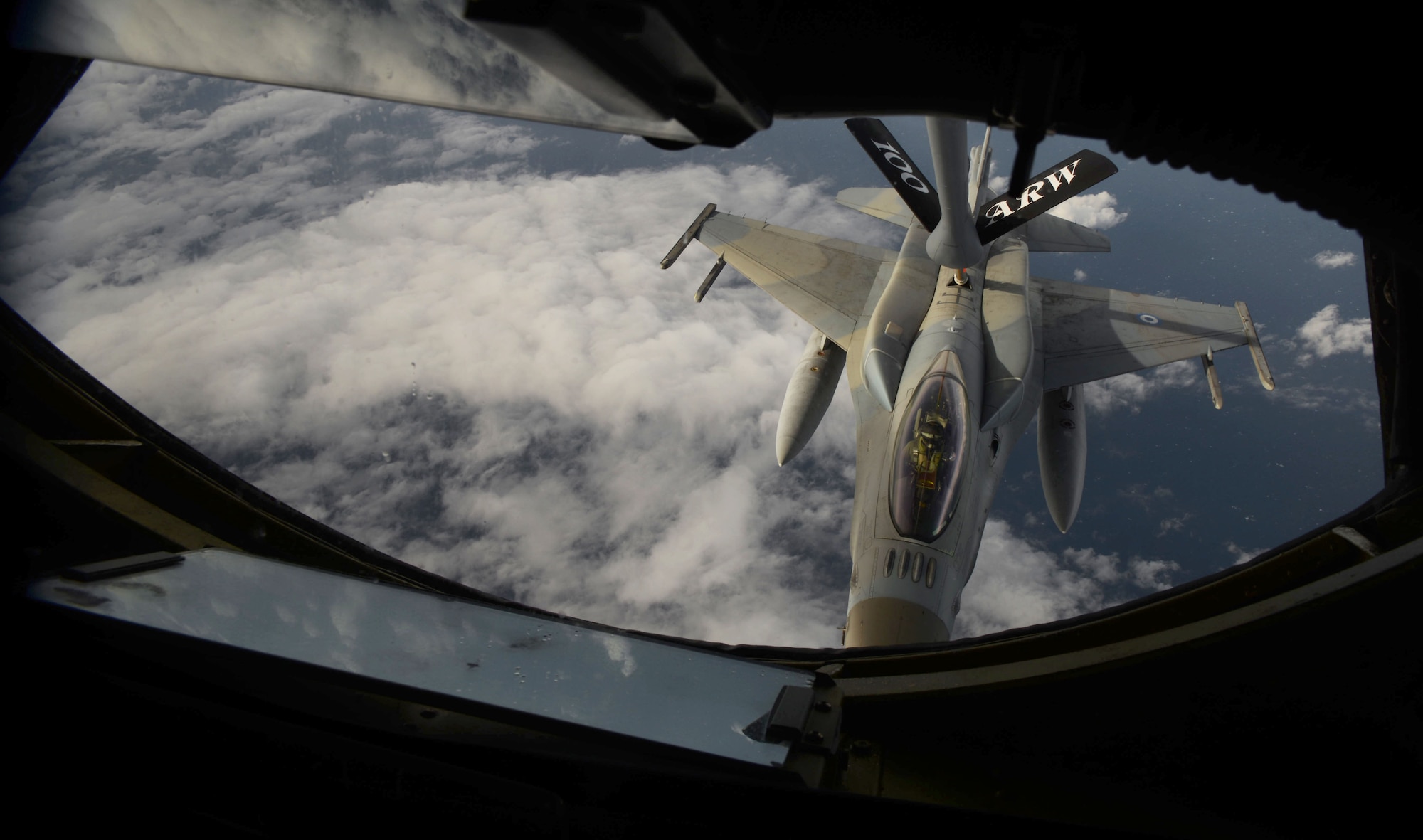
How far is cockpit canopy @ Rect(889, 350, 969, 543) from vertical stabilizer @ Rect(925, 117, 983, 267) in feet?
5.76

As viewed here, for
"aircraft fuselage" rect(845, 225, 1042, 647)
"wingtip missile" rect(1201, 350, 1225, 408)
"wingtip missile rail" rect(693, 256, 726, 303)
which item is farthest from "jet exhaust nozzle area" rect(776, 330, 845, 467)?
"wingtip missile" rect(1201, 350, 1225, 408)

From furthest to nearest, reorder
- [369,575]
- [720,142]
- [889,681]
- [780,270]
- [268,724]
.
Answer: [780,270], [369,575], [889,681], [720,142], [268,724]

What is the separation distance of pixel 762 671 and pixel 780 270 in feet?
38.6

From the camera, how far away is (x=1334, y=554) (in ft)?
5.27

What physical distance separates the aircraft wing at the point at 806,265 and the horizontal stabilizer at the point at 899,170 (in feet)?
10.3

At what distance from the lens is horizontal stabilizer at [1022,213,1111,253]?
1288 centimetres

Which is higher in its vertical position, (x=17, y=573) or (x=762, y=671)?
(x=762, y=671)

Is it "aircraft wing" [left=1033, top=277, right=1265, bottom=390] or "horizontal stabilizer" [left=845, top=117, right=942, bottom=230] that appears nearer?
"horizontal stabilizer" [left=845, top=117, right=942, bottom=230]

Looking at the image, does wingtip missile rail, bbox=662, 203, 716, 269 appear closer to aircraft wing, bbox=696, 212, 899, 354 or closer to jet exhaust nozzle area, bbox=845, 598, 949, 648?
aircraft wing, bbox=696, 212, 899, 354

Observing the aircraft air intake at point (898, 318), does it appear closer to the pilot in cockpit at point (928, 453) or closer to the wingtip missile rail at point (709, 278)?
the pilot in cockpit at point (928, 453)

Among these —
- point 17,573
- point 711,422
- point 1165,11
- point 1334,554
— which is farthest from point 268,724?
point 711,422

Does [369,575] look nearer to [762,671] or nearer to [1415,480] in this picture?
[762,671]

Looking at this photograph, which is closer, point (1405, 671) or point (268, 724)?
point (268, 724)

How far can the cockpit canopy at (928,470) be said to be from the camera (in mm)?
6973
